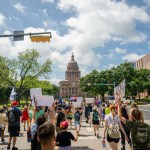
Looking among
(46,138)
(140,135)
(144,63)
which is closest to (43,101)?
(140,135)

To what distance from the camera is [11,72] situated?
66.6m

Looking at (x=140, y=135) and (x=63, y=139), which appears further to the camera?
(x=63, y=139)

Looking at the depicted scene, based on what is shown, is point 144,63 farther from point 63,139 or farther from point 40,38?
point 63,139

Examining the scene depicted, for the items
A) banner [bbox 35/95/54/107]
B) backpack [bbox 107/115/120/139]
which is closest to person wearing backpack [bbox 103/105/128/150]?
backpack [bbox 107/115/120/139]

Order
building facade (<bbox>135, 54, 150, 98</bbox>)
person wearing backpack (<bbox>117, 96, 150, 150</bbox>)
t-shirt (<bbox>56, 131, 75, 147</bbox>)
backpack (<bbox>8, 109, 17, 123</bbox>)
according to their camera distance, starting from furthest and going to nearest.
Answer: building facade (<bbox>135, 54, 150, 98</bbox>)
backpack (<bbox>8, 109, 17, 123</bbox>)
t-shirt (<bbox>56, 131, 75, 147</bbox>)
person wearing backpack (<bbox>117, 96, 150, 150</bbox>)

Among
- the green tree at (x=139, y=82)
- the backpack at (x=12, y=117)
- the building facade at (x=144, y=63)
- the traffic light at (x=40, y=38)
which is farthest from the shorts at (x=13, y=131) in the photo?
the building facade at (x=144, y=63)

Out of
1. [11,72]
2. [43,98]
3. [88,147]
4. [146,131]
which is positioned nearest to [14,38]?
[88,147]

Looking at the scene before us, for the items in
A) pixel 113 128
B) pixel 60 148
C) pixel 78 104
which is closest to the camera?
pixel 60 148

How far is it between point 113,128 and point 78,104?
10.7 m

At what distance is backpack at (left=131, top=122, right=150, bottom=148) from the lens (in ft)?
20.7

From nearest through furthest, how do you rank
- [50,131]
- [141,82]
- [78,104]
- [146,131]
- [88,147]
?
[50,131] < [146,131] < [88,147] < [78,104] < [141,82]

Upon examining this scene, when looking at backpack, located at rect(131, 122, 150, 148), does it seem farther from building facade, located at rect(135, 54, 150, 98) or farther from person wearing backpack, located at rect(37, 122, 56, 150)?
building facade, located at rect(135, 54, 150, 98)

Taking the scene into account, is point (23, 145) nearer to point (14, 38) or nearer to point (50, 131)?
point (14, 38)

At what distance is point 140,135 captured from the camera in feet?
20.7
